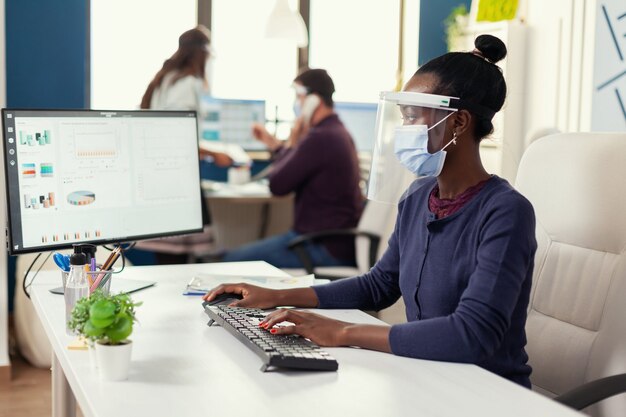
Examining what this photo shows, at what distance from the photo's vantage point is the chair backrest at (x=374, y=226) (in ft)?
10.9

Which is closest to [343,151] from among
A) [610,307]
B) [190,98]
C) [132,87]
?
[190,98]

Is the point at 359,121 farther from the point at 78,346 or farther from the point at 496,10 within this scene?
the point at 78,346

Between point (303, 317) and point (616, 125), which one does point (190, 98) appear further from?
point (303, 317)

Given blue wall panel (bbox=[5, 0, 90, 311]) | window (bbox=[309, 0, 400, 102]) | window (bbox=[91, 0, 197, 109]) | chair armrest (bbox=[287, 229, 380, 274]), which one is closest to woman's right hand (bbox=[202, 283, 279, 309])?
chair armrest (bbox=[287, 229, 380, 274])

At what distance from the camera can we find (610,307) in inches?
63.8

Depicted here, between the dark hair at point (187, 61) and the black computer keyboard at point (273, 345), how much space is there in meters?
2.71

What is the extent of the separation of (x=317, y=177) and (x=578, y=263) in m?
2.10

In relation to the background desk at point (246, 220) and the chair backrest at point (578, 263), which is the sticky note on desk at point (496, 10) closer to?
the background desk at point (246, 220)

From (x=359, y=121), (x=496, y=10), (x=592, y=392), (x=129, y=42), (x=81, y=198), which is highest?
(x=496, y=10)

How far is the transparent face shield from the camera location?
1.57 m

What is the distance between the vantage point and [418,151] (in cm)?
159

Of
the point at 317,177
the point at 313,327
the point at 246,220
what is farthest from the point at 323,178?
the point at 313,327

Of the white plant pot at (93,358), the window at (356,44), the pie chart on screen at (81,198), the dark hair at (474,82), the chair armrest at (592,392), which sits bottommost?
the chair armrest at (592,392)

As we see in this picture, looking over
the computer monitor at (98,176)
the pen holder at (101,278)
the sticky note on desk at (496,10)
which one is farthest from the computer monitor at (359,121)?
the pen holder at (101,278)
